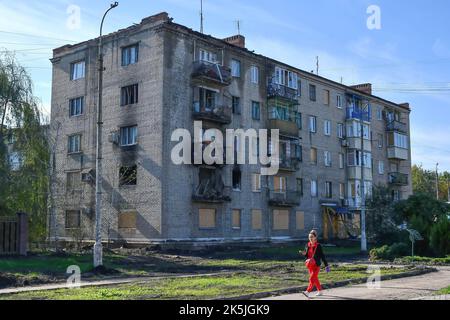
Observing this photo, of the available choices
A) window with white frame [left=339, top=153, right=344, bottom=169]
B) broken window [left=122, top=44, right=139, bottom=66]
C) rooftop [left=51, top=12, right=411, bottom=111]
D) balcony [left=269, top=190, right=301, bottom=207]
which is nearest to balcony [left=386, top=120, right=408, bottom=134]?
rooftop [left=51, top=12, right=411, bottom=111]

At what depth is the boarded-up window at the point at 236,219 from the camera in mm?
42469

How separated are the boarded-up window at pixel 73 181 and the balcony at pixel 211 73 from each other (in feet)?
39.6

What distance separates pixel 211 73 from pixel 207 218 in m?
10.4

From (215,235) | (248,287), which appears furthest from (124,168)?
(248,287)

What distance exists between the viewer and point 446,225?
29.6 m

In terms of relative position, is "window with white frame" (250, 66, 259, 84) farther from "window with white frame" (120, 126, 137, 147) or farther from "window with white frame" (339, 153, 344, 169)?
"window with white frame" (339, 153, 344, 169)

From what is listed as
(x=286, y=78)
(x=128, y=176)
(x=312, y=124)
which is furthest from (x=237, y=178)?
(x=312, y=124)

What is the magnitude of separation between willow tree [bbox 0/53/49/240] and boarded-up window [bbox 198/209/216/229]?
1194 cm

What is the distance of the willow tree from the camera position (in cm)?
2858

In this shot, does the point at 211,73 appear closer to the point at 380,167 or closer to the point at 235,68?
the point at 235,68

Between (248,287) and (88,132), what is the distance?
96.1 feet

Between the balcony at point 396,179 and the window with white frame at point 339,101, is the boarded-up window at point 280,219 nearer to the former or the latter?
the window with white frame at point 339,101

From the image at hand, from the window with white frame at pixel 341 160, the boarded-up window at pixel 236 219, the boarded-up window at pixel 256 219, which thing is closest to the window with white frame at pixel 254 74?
the boarded-up window at pixel 256 219
